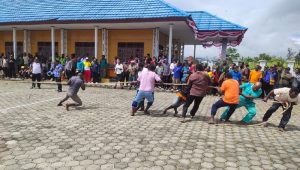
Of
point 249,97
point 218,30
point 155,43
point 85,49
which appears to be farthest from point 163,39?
point 249,97

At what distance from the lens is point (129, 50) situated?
696 inches

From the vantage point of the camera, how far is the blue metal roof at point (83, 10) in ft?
49.5

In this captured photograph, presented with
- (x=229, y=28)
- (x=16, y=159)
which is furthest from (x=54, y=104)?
(x=229, y=28)

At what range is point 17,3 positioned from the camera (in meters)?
19.6

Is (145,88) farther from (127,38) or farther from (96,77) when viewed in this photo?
(127,38)

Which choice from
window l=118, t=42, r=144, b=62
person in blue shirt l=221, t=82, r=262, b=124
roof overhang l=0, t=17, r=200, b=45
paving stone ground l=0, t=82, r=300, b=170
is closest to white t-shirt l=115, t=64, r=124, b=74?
roof overhang l=0, t=17, r=200, b=45

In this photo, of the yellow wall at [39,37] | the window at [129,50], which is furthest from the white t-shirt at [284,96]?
the yellow wall at [39,37]

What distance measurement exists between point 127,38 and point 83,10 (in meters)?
3.01

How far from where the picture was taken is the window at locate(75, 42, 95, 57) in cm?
1828

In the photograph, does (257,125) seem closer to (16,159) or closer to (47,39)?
(16,159)

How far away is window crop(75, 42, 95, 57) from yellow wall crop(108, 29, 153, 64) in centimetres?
115

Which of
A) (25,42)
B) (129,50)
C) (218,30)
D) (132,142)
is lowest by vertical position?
(132,142)

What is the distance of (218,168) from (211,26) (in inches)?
560

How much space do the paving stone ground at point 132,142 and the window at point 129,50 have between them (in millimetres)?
9316
